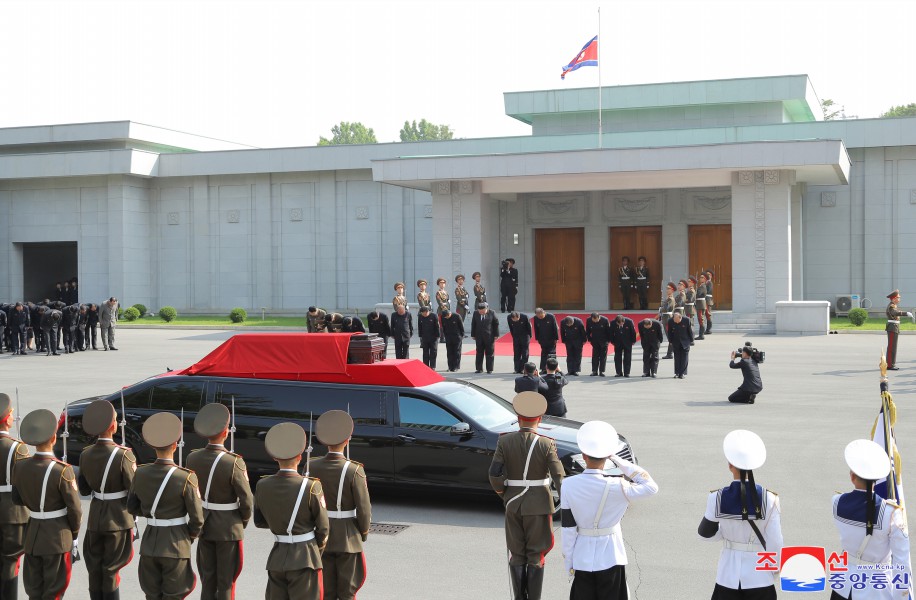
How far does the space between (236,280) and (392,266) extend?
734 cm

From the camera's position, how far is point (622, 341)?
21.3m

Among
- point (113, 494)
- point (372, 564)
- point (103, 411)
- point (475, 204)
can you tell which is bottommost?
point (372, 564)

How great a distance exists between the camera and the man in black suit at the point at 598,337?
70.2ft

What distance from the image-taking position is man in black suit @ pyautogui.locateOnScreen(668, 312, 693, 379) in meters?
20.6

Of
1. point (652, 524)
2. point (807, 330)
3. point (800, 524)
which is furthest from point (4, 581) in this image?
point (807, 330)

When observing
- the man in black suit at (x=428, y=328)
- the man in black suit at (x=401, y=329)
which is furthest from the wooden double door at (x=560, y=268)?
the man in black suit at (x=428, y=328)

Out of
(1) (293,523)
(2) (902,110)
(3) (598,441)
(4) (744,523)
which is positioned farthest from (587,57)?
(2) (902,110)

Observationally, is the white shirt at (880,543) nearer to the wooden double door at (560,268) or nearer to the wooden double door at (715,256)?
the wooden double door at (715,256)

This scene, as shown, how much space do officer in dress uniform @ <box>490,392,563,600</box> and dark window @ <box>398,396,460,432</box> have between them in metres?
3.05

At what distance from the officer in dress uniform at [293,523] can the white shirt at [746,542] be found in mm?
2451

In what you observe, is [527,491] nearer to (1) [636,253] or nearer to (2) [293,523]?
(2) [293,523]

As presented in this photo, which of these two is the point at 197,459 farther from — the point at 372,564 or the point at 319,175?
the point at 319,175

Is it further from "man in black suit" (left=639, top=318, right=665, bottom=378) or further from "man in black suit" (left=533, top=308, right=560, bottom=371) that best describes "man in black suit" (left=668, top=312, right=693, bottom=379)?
"man in black suit" (left=533, top=308, right=560, bottom=371)

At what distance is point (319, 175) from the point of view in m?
42.8
